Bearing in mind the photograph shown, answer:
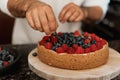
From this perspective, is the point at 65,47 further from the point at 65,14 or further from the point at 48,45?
the point at 65,14

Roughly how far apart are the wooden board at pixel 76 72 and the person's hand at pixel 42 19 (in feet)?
0.42

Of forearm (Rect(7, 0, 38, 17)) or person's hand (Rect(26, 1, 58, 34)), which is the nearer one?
person's hand (Rect(26, 1, 58, 34))

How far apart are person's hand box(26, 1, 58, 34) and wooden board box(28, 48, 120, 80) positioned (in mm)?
127

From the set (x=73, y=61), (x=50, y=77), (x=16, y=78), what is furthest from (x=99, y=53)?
(x=16, y=78)

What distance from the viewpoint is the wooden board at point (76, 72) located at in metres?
0.90

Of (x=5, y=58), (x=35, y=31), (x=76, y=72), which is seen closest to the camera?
(x=76, y=72)

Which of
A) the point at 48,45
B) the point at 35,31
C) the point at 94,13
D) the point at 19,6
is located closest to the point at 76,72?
the point at 48,45

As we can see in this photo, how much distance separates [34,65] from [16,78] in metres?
0.09

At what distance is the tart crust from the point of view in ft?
3.14

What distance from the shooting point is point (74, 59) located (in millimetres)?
956

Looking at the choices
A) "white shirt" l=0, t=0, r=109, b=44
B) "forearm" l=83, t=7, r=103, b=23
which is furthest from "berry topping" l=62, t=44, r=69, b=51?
"forearm" l=83, t=7, r=103, b=23

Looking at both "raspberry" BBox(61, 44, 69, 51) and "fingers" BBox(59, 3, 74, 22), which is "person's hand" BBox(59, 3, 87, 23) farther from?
"raspberry" BBox(61, 44, 69, 51)

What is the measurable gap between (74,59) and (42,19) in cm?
18

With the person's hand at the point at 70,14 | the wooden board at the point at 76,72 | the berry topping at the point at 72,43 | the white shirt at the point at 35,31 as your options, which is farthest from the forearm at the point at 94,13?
the wooden board at the point at 76,72
